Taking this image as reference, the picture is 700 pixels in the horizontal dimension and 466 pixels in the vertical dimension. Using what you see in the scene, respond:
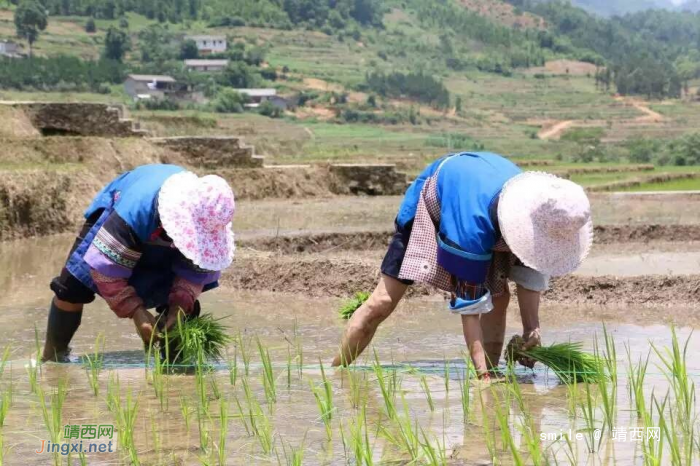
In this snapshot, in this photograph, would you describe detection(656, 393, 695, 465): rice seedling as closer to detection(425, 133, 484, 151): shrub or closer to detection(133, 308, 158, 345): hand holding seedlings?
detection(133, 308, 158, 345): hand holding seedlings

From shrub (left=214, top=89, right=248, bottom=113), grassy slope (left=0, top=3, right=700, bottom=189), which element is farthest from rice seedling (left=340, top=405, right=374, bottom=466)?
shrub (left=214, top=89, right=248, bottom=113)

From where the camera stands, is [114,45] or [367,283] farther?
[114,45]

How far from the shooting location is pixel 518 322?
7.90m

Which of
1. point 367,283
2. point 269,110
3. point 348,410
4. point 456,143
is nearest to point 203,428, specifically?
point 348,410

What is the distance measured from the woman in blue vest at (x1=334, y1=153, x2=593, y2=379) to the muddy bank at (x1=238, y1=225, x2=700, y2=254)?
21.4ft

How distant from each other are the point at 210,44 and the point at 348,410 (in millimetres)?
96977

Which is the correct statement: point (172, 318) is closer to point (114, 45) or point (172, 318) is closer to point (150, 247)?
point (150, 247)

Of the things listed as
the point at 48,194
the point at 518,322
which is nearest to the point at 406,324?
the point at 518,322

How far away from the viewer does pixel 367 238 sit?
42.7ft

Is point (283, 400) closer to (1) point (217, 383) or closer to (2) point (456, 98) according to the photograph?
(1) point (217, 383)

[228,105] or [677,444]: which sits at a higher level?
[677,444]

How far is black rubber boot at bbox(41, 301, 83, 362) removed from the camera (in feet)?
19.2

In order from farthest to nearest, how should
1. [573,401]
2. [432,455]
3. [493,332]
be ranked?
[493,332] < [573,401] < [432,455]

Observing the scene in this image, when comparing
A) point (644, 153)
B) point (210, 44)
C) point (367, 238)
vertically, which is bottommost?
point (210, 44)
